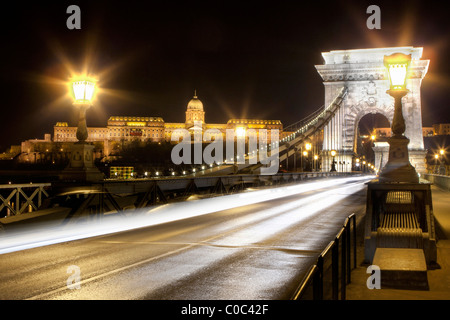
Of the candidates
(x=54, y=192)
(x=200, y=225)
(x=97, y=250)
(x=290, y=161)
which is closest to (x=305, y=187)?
(x=200, y=225)

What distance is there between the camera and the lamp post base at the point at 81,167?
1274 cm

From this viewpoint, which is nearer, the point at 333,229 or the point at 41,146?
the point at 333,229

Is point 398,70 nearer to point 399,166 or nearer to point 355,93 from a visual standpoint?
point 399,166

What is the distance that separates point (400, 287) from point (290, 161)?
8206cm

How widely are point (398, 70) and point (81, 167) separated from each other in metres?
8.20

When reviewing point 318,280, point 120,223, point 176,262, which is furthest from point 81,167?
point 318,280

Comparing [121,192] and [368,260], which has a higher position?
[121,192]

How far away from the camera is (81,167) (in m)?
12.9

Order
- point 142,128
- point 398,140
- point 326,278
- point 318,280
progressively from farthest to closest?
1. point 142,128
2. point 398,140
3. point 326,278
4. point 318,280

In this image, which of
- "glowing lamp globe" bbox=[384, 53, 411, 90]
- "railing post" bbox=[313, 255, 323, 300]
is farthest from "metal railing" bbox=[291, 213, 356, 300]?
"glowing lamp globe" bbox=[384, 53, 411, 90]

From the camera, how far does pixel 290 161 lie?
87.9 m

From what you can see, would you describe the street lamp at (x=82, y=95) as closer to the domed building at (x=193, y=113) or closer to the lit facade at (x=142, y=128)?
the lit facade at (x=142, y=128)

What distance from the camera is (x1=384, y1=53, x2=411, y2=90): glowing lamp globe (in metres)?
10.3
